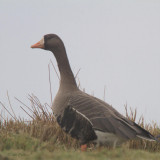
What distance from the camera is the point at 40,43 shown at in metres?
7.04

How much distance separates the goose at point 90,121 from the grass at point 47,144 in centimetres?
25

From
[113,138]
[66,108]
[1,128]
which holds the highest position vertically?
[66,108]

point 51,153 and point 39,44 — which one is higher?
point 39,44

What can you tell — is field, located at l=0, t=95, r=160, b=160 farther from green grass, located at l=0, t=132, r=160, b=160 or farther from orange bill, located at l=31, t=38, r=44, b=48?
orange bill, located at l=31, t=38, r=44, b=48

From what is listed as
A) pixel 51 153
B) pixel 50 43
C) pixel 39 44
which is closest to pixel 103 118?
pixel 51 153

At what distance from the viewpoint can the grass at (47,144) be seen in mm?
4344

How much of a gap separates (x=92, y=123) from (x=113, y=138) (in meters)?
0.50

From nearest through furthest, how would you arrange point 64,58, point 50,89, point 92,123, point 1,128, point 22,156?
point 22,156, point 92,123, point 64,58, point 1,128, point 50,89

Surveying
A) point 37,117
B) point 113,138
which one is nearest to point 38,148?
point 113,138

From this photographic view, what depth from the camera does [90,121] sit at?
5.69 metres

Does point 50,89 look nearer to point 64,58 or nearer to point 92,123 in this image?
point 64,58

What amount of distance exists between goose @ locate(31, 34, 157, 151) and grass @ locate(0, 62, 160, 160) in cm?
25

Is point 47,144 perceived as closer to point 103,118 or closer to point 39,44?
point 103,118

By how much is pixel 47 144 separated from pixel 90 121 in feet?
3.13
